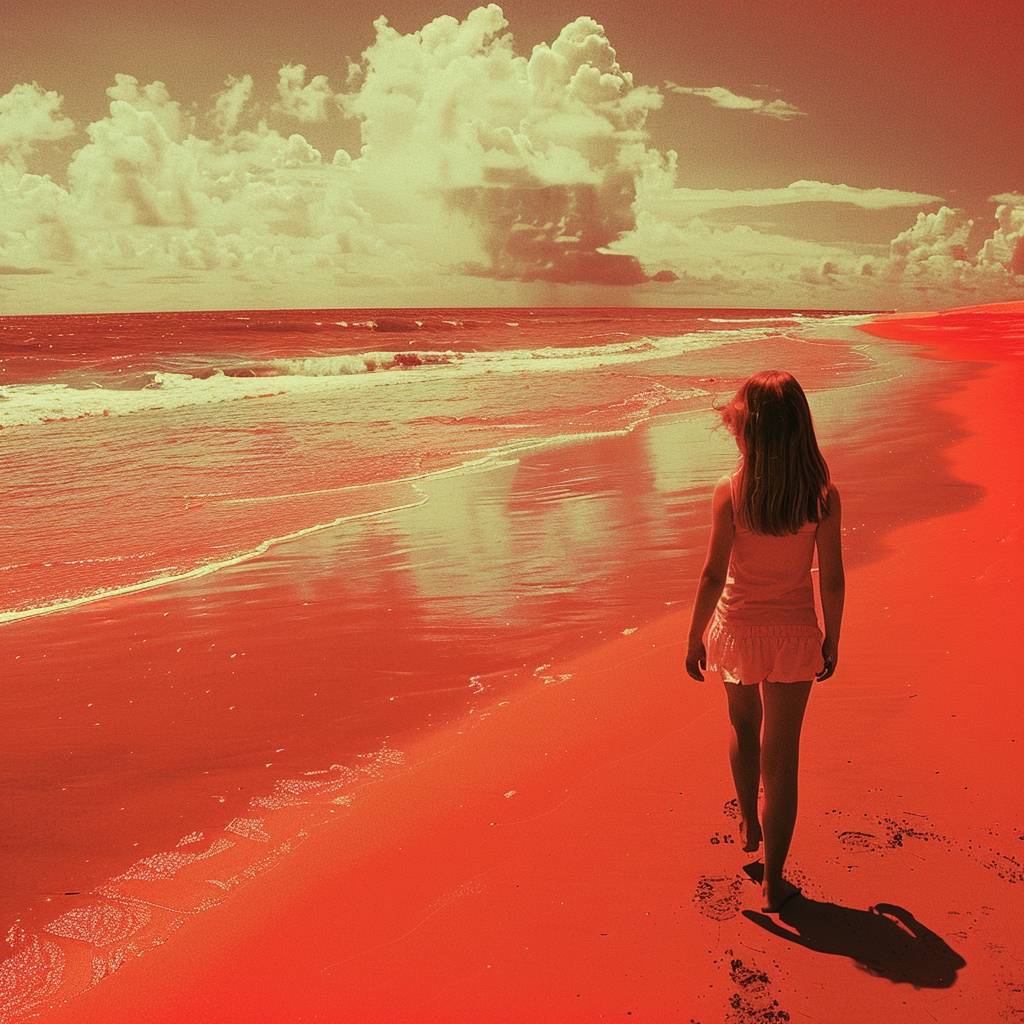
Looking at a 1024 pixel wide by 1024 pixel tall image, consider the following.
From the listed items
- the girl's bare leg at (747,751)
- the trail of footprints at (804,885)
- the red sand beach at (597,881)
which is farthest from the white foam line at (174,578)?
the girl's bare leg at (747,751)

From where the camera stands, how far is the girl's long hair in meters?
2.78

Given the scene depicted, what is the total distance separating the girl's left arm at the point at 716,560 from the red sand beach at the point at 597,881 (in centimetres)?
91

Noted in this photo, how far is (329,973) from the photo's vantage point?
9.09ft

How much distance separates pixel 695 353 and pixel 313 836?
34158 millimetres

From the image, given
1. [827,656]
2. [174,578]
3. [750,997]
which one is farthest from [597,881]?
[174,578]

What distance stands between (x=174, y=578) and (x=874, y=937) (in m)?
6.00

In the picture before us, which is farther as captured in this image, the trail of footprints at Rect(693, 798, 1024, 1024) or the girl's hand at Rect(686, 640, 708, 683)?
the girl's hand at Rect(686, 640, 708, 683)

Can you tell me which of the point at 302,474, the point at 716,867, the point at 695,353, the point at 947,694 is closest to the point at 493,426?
the point at 302,474

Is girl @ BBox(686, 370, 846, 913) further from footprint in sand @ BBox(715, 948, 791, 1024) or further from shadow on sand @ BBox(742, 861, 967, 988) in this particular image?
footprint in sand @ BBox(715, 948, 791, 1024)

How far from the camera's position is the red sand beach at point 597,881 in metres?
2.64

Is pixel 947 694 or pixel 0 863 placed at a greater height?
pixel 947 694

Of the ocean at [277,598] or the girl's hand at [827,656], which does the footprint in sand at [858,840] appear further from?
the ocean at [277,598]

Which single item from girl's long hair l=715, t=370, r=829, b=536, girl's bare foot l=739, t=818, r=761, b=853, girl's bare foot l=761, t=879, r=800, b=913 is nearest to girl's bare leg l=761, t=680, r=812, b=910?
girl's bare foot l=761, t=879, r=800, b=913

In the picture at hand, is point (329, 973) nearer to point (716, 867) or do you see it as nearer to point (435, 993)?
point (435, 993)
